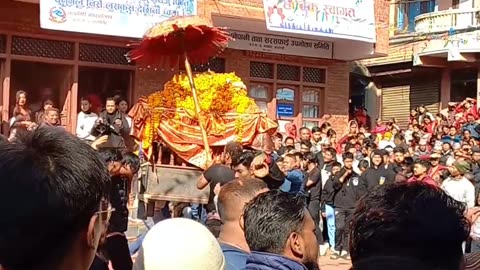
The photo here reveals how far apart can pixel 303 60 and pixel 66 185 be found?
16967mm

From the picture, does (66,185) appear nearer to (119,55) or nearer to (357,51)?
(119,55)

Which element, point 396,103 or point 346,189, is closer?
point 346,189

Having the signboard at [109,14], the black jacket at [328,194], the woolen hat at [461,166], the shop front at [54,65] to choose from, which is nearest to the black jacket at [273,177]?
the woolen hat at [461,166]

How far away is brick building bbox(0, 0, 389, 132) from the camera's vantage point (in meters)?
14.6

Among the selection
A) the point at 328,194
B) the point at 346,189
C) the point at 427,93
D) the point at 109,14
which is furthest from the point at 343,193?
the point at 427,93

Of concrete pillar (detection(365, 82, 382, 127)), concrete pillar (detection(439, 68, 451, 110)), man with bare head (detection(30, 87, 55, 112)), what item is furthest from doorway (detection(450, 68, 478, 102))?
man with bare head (detection(30, 87, 55, 112))

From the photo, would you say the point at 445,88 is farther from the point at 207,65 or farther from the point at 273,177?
the point at 273,177

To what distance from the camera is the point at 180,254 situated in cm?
250

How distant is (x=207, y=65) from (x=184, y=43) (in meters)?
5.89

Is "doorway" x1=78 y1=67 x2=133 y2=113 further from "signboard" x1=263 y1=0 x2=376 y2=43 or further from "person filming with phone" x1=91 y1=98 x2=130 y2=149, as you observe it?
"signboard" x1=263 y1=0 x2=376 y2=43

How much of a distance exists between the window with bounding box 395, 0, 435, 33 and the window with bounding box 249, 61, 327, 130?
8.22 meters

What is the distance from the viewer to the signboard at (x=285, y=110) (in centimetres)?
1864

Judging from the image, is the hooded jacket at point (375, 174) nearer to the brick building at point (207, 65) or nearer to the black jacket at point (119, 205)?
the brick building at point (207, 65)

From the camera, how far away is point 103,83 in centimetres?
1566
